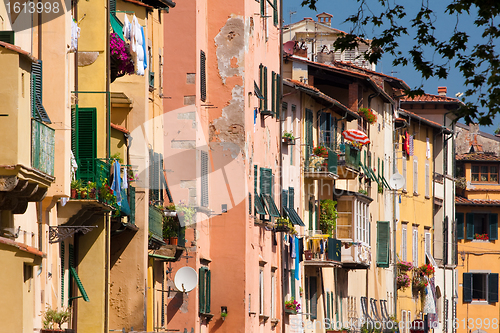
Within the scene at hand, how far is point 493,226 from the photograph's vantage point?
220 ft

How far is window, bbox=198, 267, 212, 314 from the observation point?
95.8ft

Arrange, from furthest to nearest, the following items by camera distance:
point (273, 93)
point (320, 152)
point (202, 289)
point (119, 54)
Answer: point (320, 152)
point (273, 93)
point (202, 289)
point (119, 54)

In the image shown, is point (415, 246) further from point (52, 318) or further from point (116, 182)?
point (52, 318)

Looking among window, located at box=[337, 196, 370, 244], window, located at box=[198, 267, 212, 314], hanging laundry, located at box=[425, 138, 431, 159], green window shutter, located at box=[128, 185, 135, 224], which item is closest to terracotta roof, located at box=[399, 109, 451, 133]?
hanging laundry, located at box=[425, 138, 431, 159]

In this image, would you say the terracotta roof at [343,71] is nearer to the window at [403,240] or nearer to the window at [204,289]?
the window at [403,240]

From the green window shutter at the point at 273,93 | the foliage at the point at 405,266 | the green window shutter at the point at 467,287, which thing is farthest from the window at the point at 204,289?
the green window shutter at the point at 467,287

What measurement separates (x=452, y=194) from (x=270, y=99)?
→ 1261 inches

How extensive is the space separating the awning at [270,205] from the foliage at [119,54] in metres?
13.5

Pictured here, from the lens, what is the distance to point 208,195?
99.6 ft

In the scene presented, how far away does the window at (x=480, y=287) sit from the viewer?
66.4 metres

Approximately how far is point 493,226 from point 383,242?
19157mm

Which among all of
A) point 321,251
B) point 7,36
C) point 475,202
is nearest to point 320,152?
point 321,251

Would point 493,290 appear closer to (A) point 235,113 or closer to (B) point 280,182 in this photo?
(B) point 280,182

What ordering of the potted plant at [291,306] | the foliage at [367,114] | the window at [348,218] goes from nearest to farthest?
1. the potted plant at [291,306]
2. the window at [348,218]
3. the foliage at [367,114]
